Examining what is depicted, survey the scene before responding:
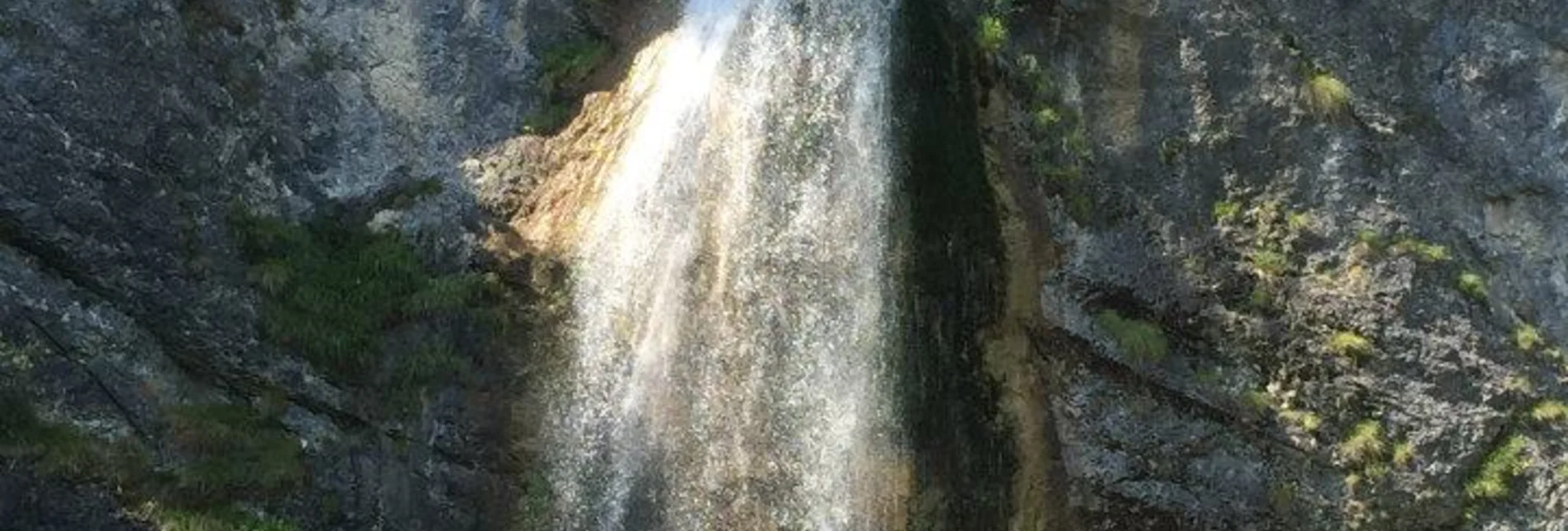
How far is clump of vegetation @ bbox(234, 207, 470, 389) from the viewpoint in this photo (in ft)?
23.1

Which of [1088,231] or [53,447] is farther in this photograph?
[1088,231]

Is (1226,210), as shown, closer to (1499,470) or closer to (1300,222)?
(1300,222)

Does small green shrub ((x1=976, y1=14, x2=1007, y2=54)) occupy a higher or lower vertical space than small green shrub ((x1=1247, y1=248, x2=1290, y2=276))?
higher

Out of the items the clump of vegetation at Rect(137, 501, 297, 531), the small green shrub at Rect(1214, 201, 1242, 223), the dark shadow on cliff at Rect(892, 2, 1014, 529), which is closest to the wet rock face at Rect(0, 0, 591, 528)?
the clump of vegetation at Rect(137, 501, 297, 531)

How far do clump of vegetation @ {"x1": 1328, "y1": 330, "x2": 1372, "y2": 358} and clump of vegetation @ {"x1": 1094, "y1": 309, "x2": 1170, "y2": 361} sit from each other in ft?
2.90

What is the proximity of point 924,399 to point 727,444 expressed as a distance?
1.12 m

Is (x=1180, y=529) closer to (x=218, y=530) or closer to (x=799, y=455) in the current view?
(x=799, y=455)

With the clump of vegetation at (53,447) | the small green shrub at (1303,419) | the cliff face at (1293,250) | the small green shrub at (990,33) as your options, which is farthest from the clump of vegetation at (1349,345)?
the clump of vegetation at (53,447)

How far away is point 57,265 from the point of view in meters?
6.47

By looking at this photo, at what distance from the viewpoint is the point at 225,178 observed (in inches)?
281

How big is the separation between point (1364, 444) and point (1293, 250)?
1.11 metres

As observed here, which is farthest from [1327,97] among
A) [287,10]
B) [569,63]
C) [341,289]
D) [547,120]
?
[287,10]

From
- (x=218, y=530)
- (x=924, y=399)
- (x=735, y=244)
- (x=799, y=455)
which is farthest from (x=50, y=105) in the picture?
(x=924, y=399)

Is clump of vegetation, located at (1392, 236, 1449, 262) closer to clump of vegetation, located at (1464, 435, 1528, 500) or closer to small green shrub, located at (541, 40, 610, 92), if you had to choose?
clump of vegetation, located at (1464, 435, 1528, 500)
